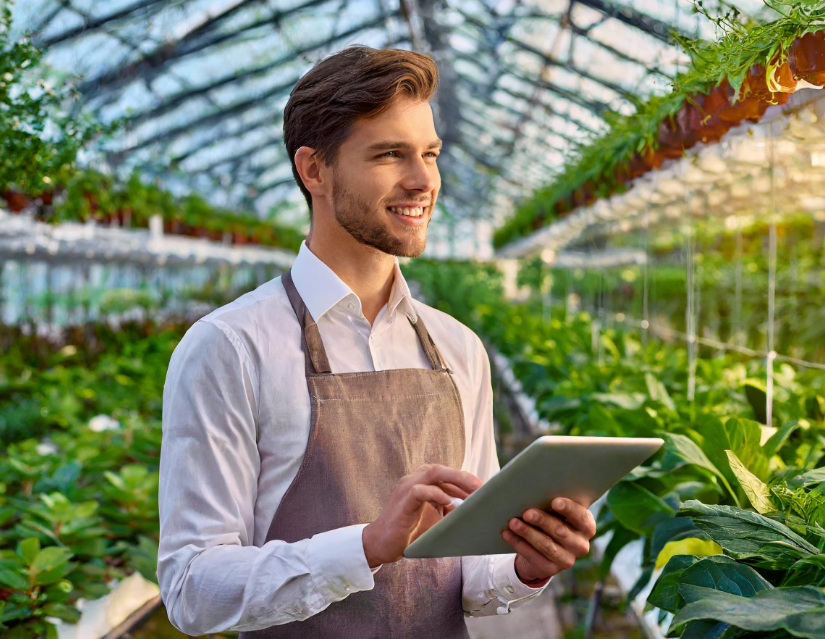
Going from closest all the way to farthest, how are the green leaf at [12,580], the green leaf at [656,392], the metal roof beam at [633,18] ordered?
the green leaf at [12,580]
the green leaf at [656,392]
the metal roof beam at [633,18]

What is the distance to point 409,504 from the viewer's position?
0.95 metres

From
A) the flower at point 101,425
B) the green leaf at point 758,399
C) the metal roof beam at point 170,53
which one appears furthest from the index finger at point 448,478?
the metal roof beam at point 170,53

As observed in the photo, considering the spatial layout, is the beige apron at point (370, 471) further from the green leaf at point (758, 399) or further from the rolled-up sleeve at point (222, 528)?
the green leaf at point (758, 399)

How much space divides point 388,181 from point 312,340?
288 millimetres

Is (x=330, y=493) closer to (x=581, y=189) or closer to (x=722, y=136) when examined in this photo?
(x=722, y=136)

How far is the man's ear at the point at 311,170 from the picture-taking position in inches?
50.4

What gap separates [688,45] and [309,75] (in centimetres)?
98

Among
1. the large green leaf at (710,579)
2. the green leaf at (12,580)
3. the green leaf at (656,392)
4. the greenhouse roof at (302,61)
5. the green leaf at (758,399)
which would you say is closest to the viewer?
the large green leaf at (710,579)

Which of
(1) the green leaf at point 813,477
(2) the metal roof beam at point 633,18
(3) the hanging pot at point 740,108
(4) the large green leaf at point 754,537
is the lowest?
(4) the large green leaf at point 754,537

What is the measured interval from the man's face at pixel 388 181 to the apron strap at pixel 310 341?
0.16 meters

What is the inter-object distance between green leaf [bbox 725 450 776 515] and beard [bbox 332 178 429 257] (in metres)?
0.71

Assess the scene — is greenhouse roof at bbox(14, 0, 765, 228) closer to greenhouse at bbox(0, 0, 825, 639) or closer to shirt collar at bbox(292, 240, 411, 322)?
greenhouse at bbox(0, 0, 825, 639)

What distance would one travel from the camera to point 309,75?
1.29m

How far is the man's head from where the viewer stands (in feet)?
3.95
